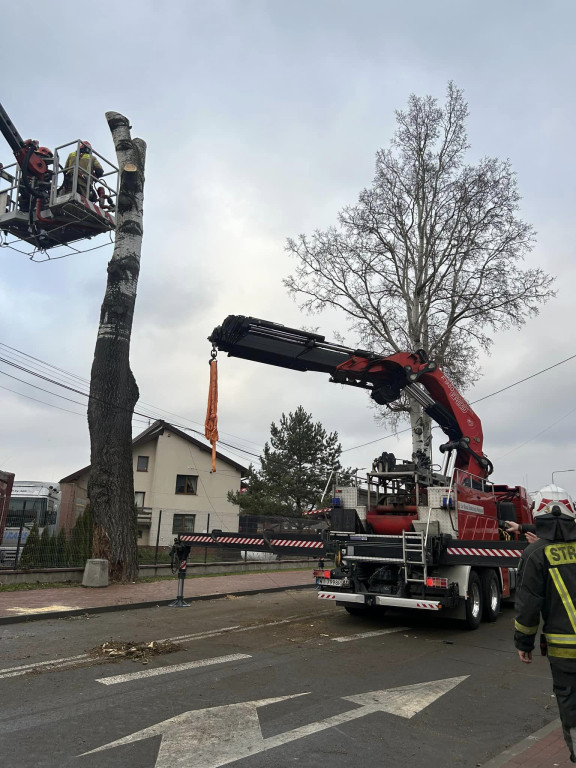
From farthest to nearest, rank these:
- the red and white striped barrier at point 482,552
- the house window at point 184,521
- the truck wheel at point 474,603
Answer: the house window at point 184,521
the truck wheel at point 474,603
the red and white striped barrier at point 482,552

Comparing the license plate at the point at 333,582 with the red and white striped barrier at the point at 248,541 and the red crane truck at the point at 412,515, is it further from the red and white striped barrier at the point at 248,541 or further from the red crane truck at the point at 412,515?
the red and white striped barrier at the point at 248,541

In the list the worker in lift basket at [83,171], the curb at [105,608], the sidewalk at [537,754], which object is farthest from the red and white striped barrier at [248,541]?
the worker in lift basket at [83,171]

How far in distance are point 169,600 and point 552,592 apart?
10.3 metres

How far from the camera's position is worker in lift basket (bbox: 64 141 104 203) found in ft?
54.7

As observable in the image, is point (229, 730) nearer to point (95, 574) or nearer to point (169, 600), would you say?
point (169, 600)

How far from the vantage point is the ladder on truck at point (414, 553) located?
354 inches

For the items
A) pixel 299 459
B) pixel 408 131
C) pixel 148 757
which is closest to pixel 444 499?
pixel 148 757

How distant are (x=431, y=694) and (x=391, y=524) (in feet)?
14.4

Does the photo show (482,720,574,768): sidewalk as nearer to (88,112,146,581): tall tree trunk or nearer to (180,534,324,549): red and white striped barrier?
(180,534,324,549): red and white striped barrier

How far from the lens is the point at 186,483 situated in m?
39.0

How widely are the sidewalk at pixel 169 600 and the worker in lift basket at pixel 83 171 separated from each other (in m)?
10.7

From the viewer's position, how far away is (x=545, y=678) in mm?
6871

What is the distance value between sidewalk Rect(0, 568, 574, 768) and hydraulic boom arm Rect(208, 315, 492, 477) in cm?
562

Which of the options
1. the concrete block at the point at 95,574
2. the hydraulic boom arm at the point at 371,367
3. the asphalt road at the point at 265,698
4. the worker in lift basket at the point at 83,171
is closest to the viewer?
the asphalt road at the point at 265,698
